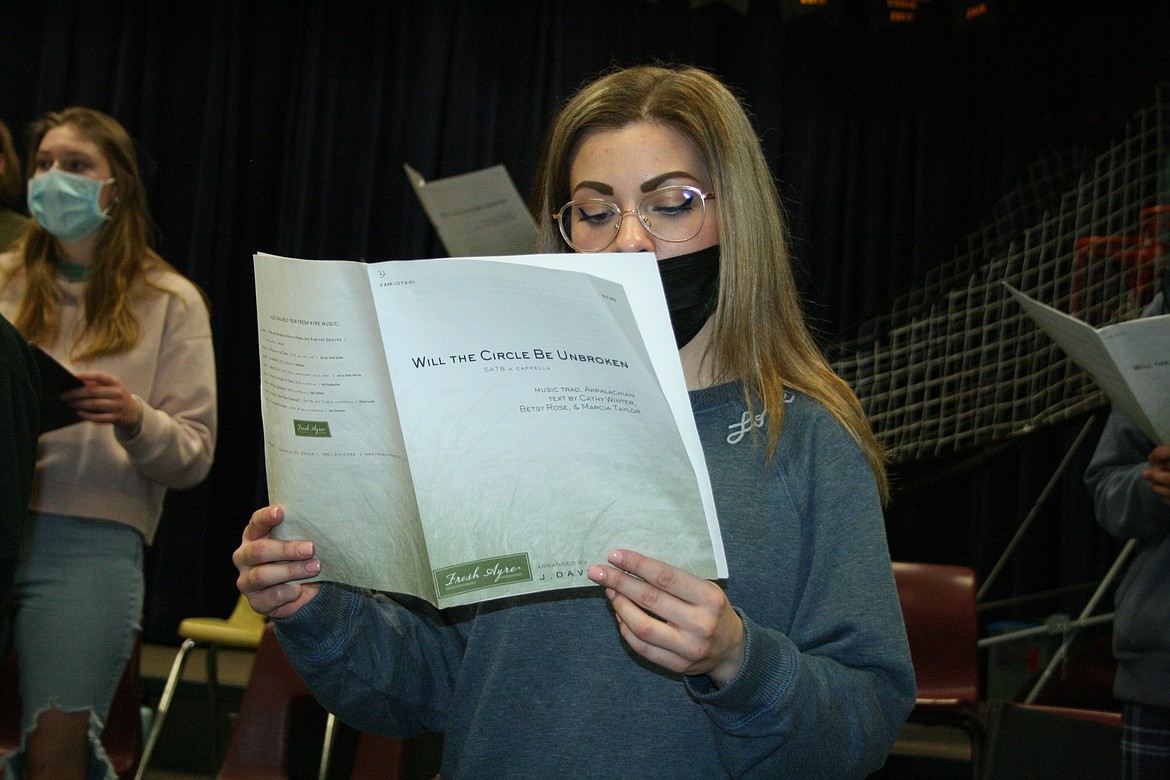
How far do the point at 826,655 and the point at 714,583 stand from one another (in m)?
0.17

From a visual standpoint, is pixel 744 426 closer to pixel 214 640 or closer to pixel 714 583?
pixel 714 583

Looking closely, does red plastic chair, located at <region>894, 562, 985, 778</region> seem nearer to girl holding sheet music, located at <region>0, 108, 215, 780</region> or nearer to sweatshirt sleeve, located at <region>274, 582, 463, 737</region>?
girl holding sheet music, located at <region>0, 108, 215, 780</region>

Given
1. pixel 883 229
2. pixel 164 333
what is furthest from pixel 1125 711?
pixel 883 229

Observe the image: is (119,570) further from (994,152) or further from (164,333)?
(994,152)

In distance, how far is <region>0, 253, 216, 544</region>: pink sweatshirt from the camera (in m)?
2.33

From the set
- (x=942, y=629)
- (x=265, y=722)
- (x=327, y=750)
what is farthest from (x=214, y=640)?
(x=942, y=629)

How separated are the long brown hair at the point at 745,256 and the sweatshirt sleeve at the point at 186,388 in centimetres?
150

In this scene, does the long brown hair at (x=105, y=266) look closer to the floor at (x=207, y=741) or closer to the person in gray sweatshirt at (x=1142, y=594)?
the floor at (x=207, y=741)

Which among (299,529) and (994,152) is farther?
(994,152)

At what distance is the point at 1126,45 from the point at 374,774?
4.90 metres

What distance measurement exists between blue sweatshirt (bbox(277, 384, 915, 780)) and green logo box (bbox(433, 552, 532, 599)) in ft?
0.71

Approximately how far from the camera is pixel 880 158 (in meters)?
5.58

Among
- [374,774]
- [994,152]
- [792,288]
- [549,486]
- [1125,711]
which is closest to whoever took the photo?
[549,486]

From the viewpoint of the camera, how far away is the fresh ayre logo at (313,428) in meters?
0.99
